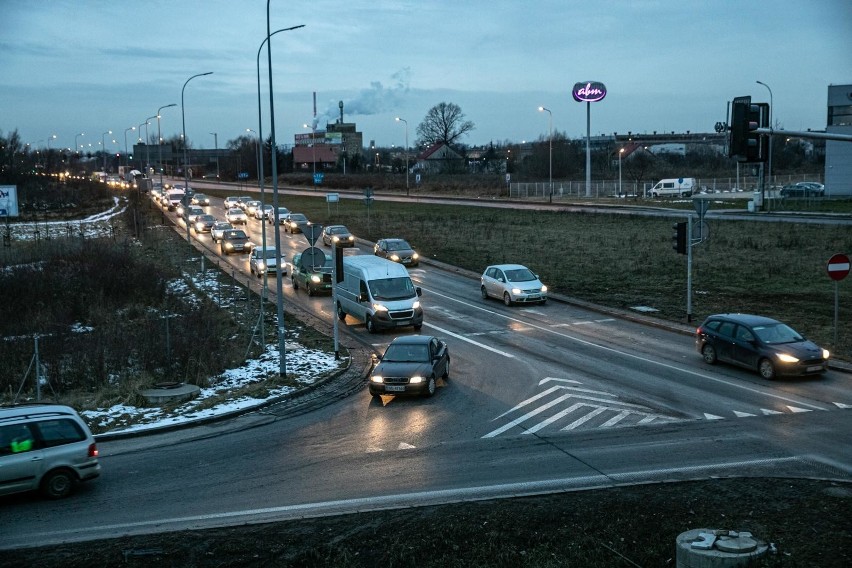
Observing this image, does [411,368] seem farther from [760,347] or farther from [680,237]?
[680,237]

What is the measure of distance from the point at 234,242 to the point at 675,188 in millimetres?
55424

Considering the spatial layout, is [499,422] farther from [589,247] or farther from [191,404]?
[589,247]

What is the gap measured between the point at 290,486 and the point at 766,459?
8.12 m

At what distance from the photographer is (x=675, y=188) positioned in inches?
3521

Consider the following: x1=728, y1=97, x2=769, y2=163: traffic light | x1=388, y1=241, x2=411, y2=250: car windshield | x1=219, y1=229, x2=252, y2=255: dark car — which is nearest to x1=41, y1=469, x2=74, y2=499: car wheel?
x1=728, y1=97, x2=769, y2=163: traffic light

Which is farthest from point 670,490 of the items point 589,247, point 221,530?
point 589,247

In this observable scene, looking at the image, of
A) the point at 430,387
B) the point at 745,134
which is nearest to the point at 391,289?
the point at 430,387

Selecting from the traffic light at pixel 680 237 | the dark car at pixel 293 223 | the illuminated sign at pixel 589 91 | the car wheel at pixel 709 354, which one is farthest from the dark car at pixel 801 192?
the car wheel at pixel 709 354

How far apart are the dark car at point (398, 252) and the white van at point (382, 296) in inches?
533

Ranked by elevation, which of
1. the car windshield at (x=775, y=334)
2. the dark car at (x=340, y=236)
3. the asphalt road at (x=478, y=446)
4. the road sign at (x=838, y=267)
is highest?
the road sign at (x=838, y=267)

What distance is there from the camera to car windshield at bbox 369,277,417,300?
27.8 m

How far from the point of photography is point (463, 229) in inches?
2302

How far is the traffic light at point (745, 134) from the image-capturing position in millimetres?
14688

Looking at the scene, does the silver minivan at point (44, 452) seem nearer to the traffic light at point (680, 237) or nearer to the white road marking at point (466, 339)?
the white road marking at point (466, 339)
